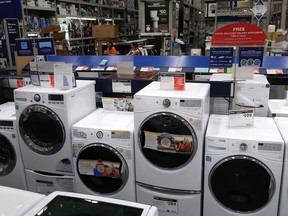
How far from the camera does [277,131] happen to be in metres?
2.23

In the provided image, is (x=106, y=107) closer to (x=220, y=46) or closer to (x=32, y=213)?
(x=220, y=46)

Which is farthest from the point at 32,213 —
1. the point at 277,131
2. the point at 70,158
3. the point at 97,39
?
the point at 97,39

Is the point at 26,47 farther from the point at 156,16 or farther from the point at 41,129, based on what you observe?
the point at 156,16

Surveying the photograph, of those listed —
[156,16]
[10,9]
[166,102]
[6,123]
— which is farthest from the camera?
[156,16]

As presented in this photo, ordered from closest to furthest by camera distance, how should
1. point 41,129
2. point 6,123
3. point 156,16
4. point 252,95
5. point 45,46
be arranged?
1. point 252,95
2. point 41,129
3. point 6,123
4. point 45,46
5. point 156,16

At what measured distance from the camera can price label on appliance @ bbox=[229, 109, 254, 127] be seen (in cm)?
232

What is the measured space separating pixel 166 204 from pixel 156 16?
5.36 metres

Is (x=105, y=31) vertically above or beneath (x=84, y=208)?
above

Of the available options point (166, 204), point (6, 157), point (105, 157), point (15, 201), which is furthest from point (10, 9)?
point (15, 201)

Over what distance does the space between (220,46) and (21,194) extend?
1.89 meters

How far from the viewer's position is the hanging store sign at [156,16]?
23.0 ft

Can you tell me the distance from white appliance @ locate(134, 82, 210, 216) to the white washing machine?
3.17ft

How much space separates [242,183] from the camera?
2.22 m

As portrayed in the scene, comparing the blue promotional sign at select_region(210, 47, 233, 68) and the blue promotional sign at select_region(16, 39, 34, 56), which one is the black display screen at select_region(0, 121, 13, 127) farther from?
the blue promotional sign at select_region(210, 47, 233, 68)
